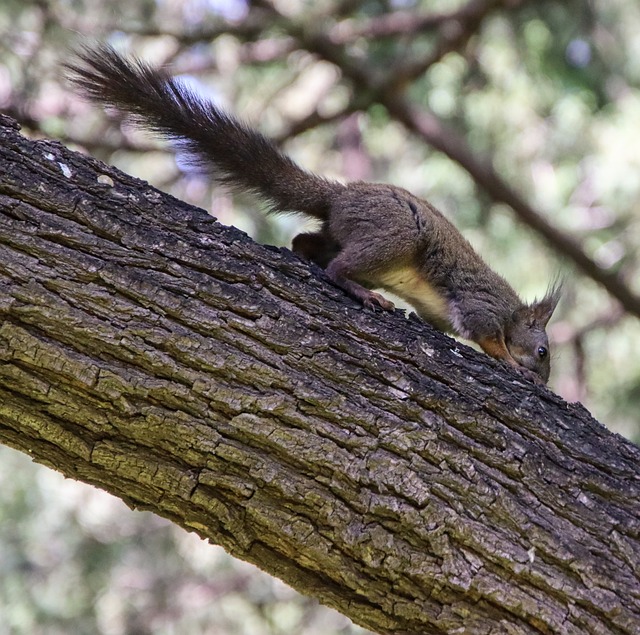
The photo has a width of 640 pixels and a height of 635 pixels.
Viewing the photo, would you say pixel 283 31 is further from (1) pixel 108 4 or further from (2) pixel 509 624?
(2) pixel 509 624

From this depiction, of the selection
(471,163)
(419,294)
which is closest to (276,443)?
(419,294)

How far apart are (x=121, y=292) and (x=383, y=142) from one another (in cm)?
899

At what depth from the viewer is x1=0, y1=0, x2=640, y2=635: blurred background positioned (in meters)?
6.88

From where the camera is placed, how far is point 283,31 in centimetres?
669

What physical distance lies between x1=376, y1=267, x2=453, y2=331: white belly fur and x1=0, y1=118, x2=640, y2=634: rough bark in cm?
Result: 162

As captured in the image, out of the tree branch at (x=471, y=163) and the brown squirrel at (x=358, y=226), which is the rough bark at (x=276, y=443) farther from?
the tree branch at (x=471, y=163)

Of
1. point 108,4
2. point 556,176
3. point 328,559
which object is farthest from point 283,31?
point 328,559

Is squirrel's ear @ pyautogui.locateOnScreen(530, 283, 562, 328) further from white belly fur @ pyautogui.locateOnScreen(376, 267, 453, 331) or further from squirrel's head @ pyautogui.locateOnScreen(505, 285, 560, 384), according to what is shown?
white belly fur @ pyautogui.locateOnScreen(376, 267, 453, 331)

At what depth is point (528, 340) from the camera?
5043 mm

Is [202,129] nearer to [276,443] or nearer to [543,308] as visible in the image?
[276,443]

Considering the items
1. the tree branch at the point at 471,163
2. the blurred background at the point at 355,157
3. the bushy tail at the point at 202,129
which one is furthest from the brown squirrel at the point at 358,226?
the blurred background at the point at 355,157

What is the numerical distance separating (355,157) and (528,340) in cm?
548

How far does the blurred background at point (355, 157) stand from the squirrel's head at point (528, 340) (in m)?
2.04

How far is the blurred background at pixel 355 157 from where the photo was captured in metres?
6.88
